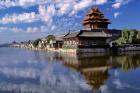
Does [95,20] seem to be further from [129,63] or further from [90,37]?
[129,63]

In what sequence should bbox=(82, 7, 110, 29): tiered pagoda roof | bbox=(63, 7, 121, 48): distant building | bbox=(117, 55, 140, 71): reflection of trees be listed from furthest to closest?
bbox=(82, 7, 110, 29): tiered pagoda roof
bbox=(63, 7, 121, 48): distant building
bbox=(117, 55, 140, 71): reflection of trees

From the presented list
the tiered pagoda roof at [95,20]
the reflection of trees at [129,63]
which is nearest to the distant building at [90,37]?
the tiered pagoda roof at [95,20]

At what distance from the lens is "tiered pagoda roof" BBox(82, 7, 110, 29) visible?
7969cm

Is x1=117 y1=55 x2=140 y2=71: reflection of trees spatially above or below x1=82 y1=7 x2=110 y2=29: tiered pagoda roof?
below

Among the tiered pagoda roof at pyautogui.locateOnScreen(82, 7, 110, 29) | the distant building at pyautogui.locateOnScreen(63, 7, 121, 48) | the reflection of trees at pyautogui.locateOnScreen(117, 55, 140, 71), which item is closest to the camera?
the reflection of trees at pyautogui.locateOnScreen(117, 55, 140, 71)

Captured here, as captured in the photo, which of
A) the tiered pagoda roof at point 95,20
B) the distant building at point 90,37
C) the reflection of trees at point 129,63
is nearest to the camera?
the reflection of trees at point 129,63

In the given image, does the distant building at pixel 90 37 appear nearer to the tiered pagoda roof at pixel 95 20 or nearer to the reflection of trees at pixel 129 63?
the tiered pagoda roof at pixel 95 20

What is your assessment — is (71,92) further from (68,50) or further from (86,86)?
(68,50)

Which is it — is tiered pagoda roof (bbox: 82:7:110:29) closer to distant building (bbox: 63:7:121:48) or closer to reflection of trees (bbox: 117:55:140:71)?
distant building (bbox: 63:7:121:48)

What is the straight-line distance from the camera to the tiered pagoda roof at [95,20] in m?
79.7

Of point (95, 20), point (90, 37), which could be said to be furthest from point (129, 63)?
point (95, 20)

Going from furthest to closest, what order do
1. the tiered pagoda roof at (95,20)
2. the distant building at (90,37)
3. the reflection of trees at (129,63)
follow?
1. the tiered pagoda roof at (95,20)
2. the distant building at (90,37)
3. the reflection of trees at (129,63)

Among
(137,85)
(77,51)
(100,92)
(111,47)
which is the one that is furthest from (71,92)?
(111,47)

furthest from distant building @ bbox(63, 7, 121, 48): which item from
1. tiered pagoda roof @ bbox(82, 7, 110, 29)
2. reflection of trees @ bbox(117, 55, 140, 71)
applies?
reflection of trees @ bbox(117, 55, 140, 71)
